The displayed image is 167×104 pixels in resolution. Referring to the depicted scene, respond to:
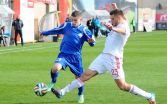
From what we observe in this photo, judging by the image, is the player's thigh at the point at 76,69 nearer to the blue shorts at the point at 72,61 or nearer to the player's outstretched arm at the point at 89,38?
the blue shorts at the point at 72,61

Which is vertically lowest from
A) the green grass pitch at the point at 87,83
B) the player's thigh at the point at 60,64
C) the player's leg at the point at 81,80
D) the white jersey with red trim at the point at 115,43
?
the green grass pitch at the point at 87,83

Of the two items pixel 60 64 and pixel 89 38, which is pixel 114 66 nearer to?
pixel 89 38

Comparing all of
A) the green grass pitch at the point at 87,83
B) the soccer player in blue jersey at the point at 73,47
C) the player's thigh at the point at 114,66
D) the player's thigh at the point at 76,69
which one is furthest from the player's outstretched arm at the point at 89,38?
the player's thigh at the point at 114,66

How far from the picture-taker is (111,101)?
1404 cm

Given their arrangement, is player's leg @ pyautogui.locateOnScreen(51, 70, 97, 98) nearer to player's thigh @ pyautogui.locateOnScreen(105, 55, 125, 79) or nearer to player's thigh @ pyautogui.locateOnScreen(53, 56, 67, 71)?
player's thigh @ pyautogui.locateOnScreen(105, 55, 125, 79)

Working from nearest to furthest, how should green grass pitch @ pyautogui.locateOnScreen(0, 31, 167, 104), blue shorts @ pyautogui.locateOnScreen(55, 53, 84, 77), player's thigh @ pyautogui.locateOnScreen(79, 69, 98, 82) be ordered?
player's thigh @ pyautogui.locateOnScreen(79, 69, 98, 82)
blue shorts @ pyautogui.locateOnScreen(55, 53, 84, 77)
green grass pitch @ pyautogui.locateOnScreen(0, 31, 167, 104)

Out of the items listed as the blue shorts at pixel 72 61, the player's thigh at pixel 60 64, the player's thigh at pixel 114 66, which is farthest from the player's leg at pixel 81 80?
the blue shorts at pixel 72 61

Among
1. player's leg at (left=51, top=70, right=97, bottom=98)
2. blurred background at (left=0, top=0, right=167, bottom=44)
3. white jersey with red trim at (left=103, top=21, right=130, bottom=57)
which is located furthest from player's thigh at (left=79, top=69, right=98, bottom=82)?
blurred background at (left=0, top=0, right=167, bottom=44)

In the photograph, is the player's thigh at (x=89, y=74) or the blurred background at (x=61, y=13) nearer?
the player's thigh at (x=89, y=74)

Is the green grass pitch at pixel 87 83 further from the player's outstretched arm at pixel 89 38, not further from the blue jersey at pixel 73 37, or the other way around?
the player's outstretched arm at pixel 89 38

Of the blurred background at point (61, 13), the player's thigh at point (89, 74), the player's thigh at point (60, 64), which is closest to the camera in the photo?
the player's thigh at point (89, 74)

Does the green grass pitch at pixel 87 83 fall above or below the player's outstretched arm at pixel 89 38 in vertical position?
below

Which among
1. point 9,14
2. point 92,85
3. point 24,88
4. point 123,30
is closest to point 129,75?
point 92,85

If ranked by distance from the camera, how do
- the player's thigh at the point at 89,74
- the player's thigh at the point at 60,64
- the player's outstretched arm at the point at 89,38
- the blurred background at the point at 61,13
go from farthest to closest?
the blurred background at the point at 61,13
the player's outstretched arm at the point at 89,38
the player's thigh at the point at 60,64
the player's thigh at the point at 89,74
